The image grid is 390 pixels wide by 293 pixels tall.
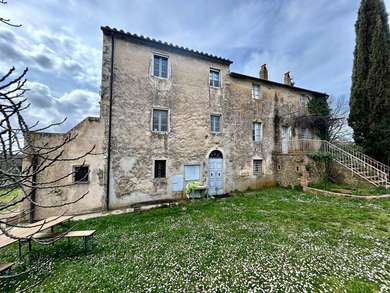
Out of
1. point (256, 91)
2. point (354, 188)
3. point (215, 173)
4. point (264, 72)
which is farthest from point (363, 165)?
point (264, 72)

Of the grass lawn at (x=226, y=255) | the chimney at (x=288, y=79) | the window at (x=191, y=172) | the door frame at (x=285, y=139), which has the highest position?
the chimney at (x=288, y=79)

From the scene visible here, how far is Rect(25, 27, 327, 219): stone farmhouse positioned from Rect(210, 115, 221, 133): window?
2.8 inches

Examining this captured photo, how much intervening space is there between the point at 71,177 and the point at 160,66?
7.55 meters

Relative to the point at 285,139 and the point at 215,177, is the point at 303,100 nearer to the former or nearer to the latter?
the point at 285,139

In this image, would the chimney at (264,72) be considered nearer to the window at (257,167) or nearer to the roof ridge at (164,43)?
the roof ridge at (164,43)

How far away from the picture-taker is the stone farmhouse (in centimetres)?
877

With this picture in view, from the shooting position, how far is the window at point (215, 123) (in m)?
12.1

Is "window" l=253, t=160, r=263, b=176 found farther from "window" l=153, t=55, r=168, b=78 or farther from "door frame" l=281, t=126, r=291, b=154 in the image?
"window" l=153, t=55, r=168, b=78

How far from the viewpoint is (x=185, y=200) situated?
10.5 meters

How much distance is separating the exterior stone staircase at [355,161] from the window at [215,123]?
5.92 meters

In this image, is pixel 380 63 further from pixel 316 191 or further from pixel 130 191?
pixel 130 191

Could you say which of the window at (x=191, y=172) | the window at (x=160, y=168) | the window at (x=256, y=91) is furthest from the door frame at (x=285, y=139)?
the window at (x=160, y=168)

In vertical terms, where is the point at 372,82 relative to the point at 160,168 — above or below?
above

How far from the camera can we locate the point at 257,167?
13.7 meters
